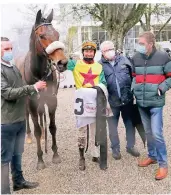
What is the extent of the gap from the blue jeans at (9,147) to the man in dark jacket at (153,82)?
1.62 m

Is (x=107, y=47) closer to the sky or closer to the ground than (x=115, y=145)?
closer to the sky

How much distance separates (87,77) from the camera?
12.8ft

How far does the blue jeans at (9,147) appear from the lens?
3045mm

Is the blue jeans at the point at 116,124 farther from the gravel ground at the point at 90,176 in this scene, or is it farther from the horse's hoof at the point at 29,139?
the horse's hoof at the point at 29,139

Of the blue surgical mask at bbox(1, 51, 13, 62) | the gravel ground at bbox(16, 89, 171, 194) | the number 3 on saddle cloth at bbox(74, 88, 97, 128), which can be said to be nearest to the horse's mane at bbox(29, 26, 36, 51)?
the number 3 on saddle cloth at bbox(74, 88, 97, 128)

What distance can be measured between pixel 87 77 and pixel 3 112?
1336 mm

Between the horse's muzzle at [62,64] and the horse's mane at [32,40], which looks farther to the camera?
the horse's mane at [32,40]

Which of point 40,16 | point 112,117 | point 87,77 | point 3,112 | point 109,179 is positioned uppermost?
point 40,16

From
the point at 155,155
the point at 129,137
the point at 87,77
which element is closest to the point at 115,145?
the point at 129,137

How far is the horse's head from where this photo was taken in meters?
3.48

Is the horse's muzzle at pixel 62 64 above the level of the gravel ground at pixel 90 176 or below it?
above

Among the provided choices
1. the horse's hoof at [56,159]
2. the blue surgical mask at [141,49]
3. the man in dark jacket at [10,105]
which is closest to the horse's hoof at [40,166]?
the horse's hoof at [56,159]

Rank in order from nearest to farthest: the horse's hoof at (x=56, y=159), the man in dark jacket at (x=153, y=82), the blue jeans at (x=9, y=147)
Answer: the blue jeans at (x=9, y=147)
the man in dark jacket at (x=153, y=82)
the horse's hoof at (x=56, y=159)

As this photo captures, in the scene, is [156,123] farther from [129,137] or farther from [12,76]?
[12,76]
